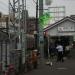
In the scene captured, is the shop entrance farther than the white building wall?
Yes

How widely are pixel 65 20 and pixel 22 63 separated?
25.3 meters

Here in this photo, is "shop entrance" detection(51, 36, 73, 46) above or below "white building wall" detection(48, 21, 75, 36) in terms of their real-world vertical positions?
below

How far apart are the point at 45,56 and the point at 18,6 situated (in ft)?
74.1

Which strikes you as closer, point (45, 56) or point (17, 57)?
point (17, 57)

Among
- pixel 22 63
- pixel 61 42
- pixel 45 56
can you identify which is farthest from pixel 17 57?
pixel 61 42

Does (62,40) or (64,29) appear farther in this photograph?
(62,40)

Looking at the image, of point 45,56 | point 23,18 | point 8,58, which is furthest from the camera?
point 45,56

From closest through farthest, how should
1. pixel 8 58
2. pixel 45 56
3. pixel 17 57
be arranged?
pixel 8 58 → pixel 17 57 → pixel 45 56

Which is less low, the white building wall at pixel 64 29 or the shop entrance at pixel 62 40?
the white building wall at pixel 64 29

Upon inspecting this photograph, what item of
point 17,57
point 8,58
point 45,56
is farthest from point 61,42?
point 8,58

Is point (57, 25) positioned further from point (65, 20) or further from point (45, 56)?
point (45, 56)

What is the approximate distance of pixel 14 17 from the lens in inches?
1019

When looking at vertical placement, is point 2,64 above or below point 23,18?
below

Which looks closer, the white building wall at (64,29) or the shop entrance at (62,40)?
the white building wall at (64,29)
